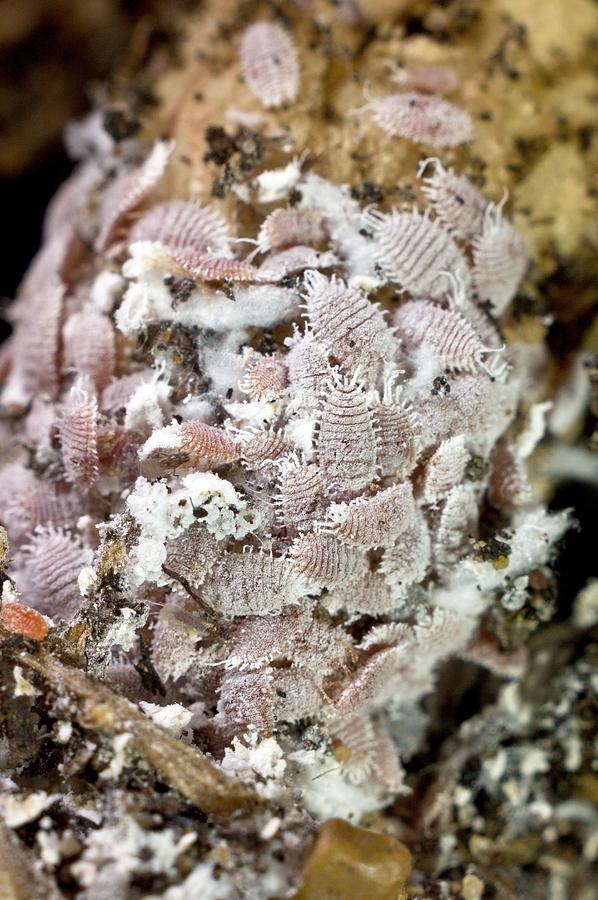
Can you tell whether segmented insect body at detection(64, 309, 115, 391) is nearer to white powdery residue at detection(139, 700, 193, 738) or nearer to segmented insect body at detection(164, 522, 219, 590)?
segmented insect body at detection(164, 522, 219, 590)

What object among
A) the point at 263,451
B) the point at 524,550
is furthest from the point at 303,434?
the point at 524,550

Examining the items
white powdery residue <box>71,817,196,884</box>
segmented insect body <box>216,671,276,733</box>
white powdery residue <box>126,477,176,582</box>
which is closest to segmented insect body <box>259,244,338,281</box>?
white powdery residue <box>126,477,176,582</box>

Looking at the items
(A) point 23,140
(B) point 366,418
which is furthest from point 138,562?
(A) point 23,140

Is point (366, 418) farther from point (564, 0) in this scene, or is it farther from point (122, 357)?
point (564, 0)

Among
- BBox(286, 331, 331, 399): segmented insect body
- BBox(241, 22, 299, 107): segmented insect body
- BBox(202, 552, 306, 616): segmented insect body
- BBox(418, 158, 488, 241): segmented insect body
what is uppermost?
BBox(241, 22, 299, 107): segmented insect body

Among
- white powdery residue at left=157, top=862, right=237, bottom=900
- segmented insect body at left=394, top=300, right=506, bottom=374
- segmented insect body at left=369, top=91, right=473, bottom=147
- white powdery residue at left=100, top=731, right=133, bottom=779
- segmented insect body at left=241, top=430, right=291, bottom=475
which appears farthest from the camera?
segmented insect body at left=369, top=91, right=473, bottom=147

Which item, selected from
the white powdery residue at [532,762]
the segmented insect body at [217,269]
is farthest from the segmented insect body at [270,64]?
the white powdery residue at [532,762]
